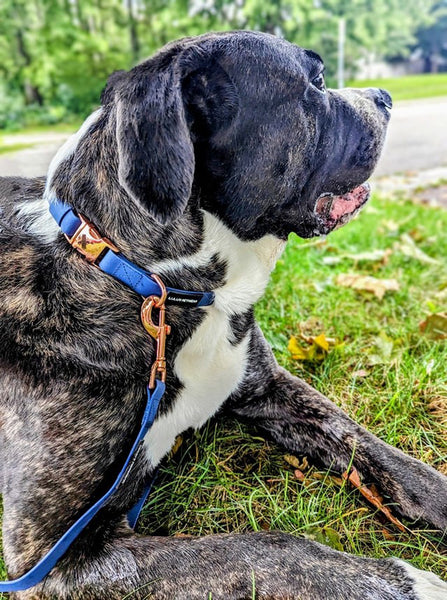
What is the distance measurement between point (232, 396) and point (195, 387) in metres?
0.30

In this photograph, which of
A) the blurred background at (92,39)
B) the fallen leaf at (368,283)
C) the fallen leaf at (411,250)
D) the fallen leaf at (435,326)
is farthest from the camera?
the blurred background at (92,39)

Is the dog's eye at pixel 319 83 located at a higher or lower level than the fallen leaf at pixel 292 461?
higher

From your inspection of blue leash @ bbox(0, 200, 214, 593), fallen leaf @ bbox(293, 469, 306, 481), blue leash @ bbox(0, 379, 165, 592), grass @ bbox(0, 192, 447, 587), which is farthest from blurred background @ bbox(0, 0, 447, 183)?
blue leash @ bbox(0, 379, 165, 592)

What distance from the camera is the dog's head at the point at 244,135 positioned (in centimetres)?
164

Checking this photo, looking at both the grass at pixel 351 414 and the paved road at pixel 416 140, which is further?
the paved road at pixel 416 140

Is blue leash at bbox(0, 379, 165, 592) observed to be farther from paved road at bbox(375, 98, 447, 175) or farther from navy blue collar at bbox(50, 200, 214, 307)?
paved road at bbox(375, 98, 447, 175)

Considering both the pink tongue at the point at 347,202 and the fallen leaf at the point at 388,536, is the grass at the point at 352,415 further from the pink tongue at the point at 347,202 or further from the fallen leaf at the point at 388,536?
the pink tongue at the point at 347,202

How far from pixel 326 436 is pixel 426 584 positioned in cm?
66

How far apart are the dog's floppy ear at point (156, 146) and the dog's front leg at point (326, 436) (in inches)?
32.5

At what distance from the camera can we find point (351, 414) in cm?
239

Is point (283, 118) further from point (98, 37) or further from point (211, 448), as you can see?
point (98, 37)

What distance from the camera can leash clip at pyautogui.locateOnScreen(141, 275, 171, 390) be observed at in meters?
1.75

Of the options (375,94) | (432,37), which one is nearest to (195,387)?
(375,94)

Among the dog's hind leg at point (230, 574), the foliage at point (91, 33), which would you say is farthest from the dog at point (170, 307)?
the foliage at point (91, 33)
